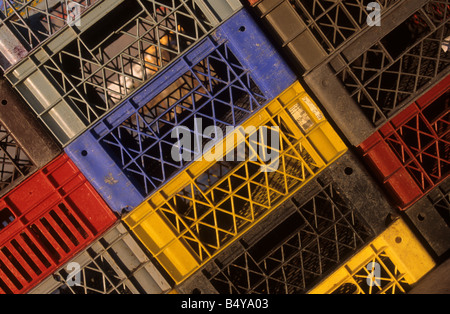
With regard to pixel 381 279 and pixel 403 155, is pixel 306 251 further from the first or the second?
pixel 403 155

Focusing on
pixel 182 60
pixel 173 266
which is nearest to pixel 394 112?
pixel 182 60

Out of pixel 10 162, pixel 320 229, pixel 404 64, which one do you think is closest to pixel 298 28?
pixel 404 64

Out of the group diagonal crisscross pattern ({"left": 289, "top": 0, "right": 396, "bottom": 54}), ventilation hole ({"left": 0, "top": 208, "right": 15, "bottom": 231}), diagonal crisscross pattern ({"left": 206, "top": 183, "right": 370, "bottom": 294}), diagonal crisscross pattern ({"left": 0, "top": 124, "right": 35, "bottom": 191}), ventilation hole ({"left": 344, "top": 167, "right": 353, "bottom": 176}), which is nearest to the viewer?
diagonal crisscross pattern ({"left": 289, "top": 0, "right": 396, "bottom": 54})

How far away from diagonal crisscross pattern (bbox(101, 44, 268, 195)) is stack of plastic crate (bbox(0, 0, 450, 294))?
0.24 feet

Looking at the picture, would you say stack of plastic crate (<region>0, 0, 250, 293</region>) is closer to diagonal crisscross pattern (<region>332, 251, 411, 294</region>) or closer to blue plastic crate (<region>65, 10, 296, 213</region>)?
blue plastic crate (<region>65, 10, 296, 213</region>)

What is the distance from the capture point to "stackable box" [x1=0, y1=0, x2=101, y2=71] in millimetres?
6516

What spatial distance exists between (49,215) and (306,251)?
5887mm

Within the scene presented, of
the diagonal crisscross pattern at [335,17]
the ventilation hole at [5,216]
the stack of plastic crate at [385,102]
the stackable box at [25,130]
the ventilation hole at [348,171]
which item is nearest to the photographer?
the diagonal crisscross pattern at [335,17]

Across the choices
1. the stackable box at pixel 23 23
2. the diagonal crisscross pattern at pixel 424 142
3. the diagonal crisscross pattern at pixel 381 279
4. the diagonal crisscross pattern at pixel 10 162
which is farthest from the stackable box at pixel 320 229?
the stackable box at pixel 23 23

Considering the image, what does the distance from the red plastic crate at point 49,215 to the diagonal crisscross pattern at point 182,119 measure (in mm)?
1061

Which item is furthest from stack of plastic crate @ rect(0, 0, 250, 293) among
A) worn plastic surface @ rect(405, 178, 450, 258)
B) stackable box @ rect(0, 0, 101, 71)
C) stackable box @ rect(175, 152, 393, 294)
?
worn plastic surface @ rect(405, 178, 450, 258)

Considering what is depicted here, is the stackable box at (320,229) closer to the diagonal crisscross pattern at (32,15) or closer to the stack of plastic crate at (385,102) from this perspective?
the stack of plastic crate at (385,102)

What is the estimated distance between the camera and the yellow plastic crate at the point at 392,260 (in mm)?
7012
